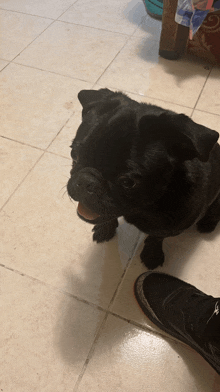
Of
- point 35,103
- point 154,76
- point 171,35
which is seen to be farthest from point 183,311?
point 171,35

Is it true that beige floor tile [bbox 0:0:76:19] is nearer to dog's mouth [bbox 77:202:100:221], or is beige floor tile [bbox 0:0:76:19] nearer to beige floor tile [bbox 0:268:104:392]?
dog's mouth [bbox 77:202:100:221]

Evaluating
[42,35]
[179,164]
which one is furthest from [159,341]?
[42,35]

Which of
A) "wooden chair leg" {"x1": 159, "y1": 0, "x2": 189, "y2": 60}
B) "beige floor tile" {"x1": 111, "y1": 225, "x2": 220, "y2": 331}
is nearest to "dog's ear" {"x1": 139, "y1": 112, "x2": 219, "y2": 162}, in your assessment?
"beige floor tile" {"x1": 111, "y1": 225, "x2": 220, "y2": 331}

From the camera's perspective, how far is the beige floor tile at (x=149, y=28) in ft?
9.92

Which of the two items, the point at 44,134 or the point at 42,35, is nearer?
the point at 44,134

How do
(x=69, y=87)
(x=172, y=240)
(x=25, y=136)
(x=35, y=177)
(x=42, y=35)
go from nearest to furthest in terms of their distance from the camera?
(x=172, y=240)
(x=35, y=177)
(x=25, y=136)
(x=69, y=87)
(x=42, y=35)

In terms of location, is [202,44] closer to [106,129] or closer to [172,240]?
[172,240]

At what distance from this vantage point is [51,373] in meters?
1.36

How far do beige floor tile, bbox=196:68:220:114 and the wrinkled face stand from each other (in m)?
1.43

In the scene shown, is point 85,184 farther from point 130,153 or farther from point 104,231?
point 104,231

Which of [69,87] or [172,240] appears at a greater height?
[69,87]

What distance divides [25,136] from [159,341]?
1661mm

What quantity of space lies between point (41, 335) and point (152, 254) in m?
0.71

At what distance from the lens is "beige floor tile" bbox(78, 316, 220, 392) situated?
134 centimetres
